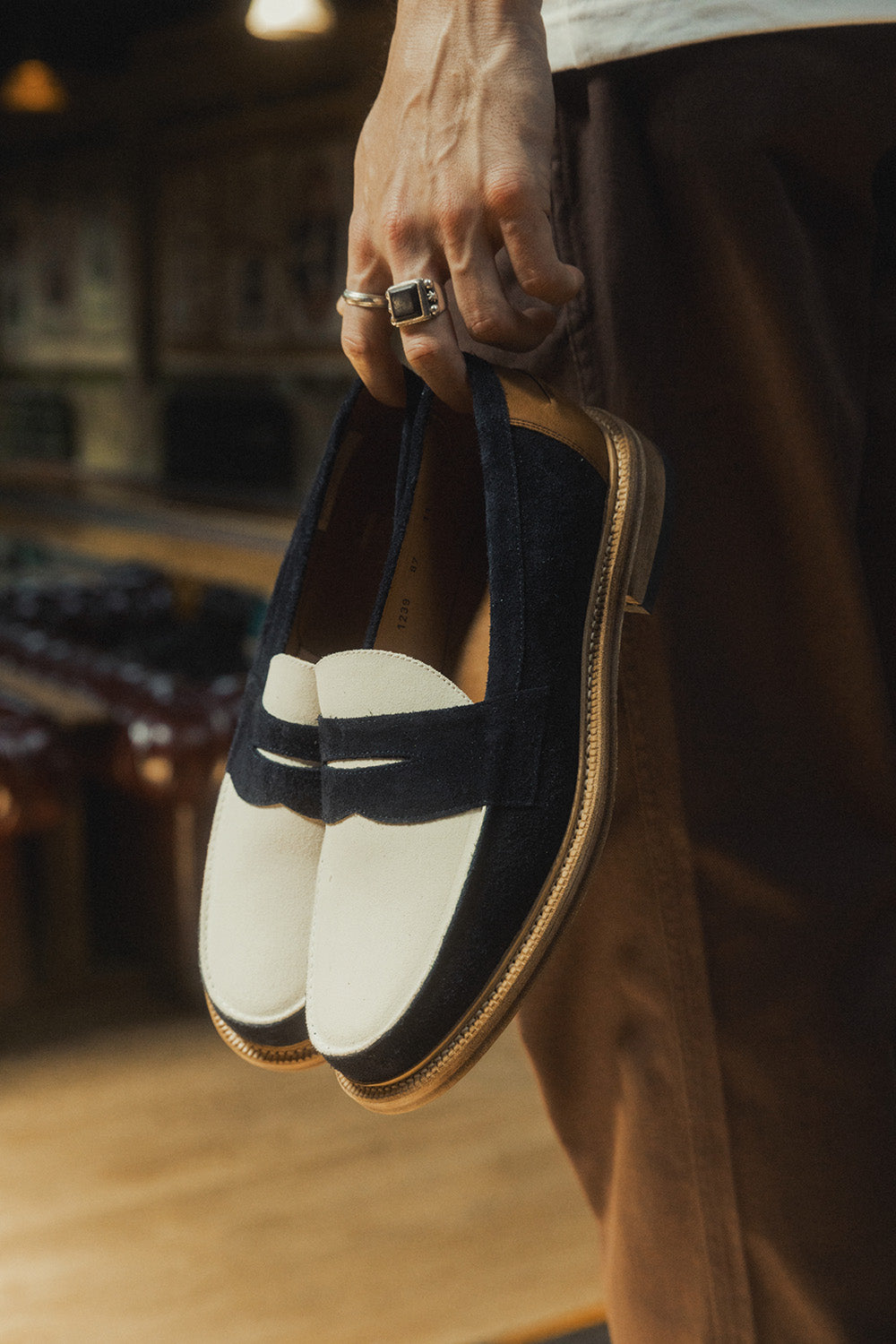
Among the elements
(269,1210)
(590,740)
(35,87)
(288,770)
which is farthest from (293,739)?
(35,87)

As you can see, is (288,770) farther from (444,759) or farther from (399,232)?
(399,232)

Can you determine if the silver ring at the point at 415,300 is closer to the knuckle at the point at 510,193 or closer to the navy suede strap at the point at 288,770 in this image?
the knuckle at the point at 510,193

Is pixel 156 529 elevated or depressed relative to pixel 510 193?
depressed

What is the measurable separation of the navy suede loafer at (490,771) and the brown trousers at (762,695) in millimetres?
51

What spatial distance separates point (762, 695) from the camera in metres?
0.58

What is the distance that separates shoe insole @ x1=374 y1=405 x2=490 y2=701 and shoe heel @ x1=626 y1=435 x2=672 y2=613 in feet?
0.34

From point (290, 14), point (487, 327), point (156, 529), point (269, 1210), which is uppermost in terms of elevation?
point (290, 14)

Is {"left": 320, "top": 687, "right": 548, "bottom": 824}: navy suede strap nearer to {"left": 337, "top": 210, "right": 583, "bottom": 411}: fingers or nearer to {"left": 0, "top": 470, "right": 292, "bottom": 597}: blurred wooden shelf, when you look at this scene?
{"left": 337, "top": 210, "right": 583, "bottom": 411}: fingers

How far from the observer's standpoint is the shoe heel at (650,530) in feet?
1.75

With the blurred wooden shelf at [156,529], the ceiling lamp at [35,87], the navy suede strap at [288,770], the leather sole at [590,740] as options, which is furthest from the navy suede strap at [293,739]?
the ceiling lamp at [35,87]

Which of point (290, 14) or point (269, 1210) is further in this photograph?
Answer: point (290, 14)

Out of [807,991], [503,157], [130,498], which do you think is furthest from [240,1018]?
[130,498]

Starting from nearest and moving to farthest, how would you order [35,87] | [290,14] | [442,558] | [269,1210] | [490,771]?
[490,771]
[442,558]
[269,1210]
[290,14]
[35,87]

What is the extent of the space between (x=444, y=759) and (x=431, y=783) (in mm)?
11
